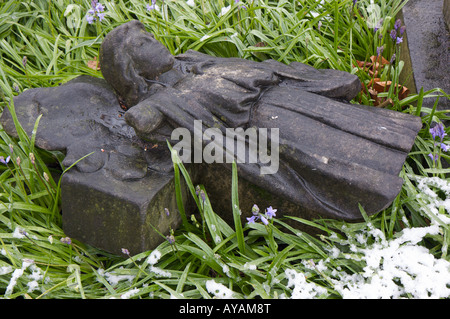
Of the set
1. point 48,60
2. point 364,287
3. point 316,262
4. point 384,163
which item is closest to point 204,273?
point 316,262

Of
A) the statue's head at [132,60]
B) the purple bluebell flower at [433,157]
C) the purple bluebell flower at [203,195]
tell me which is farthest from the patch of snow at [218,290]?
the purple bluebell flower at [433,157]

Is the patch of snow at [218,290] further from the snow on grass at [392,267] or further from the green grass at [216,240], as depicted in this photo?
the snow on grass at [392,267]

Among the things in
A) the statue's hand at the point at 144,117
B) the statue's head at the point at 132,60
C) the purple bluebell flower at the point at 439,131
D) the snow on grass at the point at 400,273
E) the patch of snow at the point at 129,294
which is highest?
the statue's head at the point at 132,60

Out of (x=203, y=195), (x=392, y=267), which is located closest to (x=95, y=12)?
(x=203, y=195)

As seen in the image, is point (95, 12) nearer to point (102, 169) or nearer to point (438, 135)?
point (102, 169)

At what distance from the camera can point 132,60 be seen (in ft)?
7.34

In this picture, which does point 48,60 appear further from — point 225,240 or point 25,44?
point 225,240

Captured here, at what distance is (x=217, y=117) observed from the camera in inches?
85.7

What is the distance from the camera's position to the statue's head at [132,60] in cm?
219

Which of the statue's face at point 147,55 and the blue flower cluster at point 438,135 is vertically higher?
the statue's face at point 147,55

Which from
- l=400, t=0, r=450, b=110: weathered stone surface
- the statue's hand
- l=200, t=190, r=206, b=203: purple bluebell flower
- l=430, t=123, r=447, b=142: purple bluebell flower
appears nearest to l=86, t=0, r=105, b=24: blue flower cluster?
the statue's hand

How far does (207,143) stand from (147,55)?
0.55 metres

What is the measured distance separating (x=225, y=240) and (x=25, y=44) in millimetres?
2449

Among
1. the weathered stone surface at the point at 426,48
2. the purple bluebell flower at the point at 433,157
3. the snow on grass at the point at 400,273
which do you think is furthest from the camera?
the weathered stone surface at the point at 426,48
